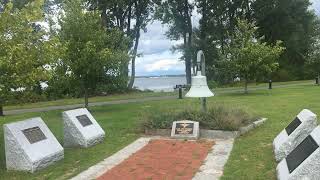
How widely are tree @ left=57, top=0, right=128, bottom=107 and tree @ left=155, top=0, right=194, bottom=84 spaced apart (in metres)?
29.6

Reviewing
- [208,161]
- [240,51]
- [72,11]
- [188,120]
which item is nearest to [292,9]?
[240,51]

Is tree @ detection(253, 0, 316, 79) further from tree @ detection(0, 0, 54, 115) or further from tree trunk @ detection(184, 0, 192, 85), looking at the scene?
tree @ detection(0, 0, 54, 115)

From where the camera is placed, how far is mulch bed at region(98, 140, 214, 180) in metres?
9.67

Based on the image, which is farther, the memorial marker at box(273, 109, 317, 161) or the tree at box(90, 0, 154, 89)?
the tree at box(90, 0, 154, 89)

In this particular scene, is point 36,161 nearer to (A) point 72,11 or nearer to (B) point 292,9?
(A) point 72,11

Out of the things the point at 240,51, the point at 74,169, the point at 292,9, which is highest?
the point at 292,9

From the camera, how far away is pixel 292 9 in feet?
195

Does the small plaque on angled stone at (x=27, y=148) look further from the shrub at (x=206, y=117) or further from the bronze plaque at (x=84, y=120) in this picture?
the shrub at (x=206, y=117)

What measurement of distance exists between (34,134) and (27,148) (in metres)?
0.68

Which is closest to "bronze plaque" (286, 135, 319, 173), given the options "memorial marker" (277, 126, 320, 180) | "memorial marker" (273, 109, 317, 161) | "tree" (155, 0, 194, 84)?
"memorial marker" (277, 126, 320, 180)

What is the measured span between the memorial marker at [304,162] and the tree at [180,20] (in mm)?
44382

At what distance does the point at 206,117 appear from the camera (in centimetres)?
1491

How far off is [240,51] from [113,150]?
21125 mm

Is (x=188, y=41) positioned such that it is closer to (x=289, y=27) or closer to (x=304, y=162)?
(x=289, y=27)
